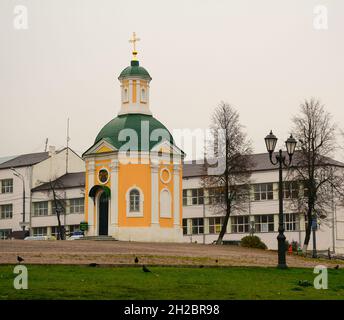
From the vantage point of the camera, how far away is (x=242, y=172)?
54.7 m

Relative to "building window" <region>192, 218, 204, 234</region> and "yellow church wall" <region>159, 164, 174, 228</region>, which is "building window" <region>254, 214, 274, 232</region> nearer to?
"building window" <region>192, 218, 204, 234</region>

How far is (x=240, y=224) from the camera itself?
77.2 m

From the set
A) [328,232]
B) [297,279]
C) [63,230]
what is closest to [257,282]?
[297,279]

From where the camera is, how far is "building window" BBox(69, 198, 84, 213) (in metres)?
83.8

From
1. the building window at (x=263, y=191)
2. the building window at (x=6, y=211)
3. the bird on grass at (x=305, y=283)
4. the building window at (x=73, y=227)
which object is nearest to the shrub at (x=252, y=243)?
the building window at (x=263, y=191)

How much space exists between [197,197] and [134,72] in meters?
27.5

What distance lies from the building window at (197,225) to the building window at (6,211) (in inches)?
829

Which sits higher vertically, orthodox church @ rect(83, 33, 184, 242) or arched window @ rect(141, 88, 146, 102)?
arched window @ rect(141, 88, 146, 102)

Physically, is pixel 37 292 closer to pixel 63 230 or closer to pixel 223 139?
pixel 223 139

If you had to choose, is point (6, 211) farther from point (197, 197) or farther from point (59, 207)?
point (197, 197)

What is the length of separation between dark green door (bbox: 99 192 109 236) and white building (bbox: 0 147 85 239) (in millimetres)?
29759

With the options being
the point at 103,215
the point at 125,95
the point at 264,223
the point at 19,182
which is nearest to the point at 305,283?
the point at 103,215

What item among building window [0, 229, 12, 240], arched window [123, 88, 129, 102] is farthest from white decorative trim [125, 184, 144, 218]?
building window [0, 229, 12, 240]
